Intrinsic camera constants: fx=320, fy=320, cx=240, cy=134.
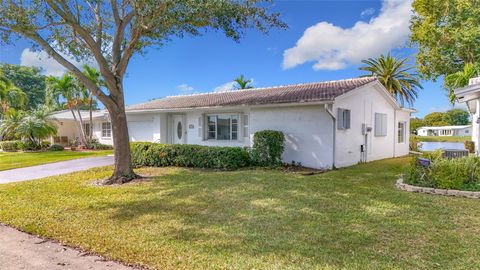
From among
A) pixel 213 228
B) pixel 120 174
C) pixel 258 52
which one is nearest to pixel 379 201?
pixel 213 228

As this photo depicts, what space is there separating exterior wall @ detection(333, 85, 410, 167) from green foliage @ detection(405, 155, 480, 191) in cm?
461

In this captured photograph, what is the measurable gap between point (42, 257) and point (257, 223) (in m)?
3.53

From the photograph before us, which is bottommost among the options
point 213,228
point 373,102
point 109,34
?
point 213,228

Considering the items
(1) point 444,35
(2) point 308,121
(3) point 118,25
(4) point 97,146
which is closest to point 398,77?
(1) point 444,35

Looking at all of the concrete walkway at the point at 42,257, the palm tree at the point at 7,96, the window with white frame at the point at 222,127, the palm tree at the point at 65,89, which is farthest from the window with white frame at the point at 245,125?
the palm tree at the point at 7,96

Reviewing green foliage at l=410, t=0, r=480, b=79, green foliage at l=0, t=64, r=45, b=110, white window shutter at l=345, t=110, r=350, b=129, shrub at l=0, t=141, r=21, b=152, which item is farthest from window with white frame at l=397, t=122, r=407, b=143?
green foliage at l=0, t=64, r=45, b=110

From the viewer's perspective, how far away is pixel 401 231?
5.50 meters

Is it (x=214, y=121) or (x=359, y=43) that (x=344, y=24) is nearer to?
(x=359, y=43)

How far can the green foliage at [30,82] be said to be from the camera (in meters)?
54.2

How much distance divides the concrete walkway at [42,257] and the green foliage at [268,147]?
938cm

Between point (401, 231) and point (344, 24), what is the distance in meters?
17.4

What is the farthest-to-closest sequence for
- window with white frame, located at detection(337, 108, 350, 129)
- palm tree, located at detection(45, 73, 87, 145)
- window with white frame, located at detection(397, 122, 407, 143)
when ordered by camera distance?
palm tree, located at detection(45, 73, 87, 145), window with white frame, located at detection(397, 122, 407, 143), window with white frame, located at detection(337, 108, 350, 129)

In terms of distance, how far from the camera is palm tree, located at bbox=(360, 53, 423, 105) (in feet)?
96.7

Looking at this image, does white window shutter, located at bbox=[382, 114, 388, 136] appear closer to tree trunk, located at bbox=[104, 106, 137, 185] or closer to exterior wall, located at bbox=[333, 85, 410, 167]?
exterior wall, located at bbox=[333, 85, 410, 167]
